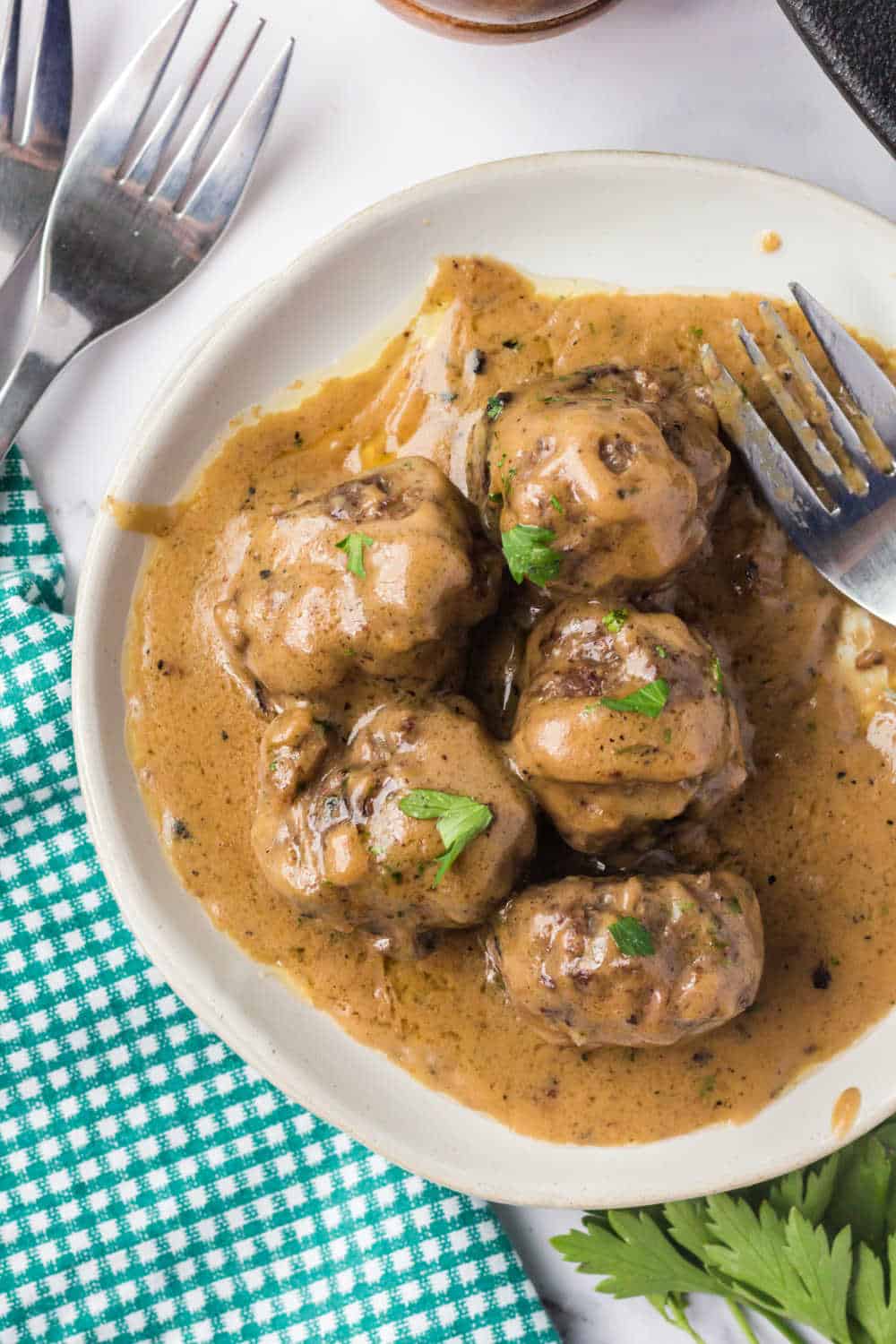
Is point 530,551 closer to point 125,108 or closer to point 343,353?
point 343,353

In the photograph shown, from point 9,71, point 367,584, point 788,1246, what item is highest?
point 9,71

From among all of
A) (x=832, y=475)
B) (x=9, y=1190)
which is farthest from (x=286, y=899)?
(x=832, y=475)

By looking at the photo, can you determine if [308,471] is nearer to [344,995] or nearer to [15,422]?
[15,422]

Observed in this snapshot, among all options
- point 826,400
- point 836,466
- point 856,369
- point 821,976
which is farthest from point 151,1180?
point 856,369

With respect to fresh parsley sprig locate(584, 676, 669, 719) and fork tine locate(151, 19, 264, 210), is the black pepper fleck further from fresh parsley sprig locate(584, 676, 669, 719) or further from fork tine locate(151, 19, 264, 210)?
fork tine locate(151, 19, 264, 210)

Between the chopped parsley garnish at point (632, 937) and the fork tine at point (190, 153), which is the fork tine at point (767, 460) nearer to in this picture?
the chopped parsley garnish at point (632, 937)

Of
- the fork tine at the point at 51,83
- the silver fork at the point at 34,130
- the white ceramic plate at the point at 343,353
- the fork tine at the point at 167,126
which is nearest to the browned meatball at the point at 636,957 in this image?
the white ceramic plate at the point at 343,353
